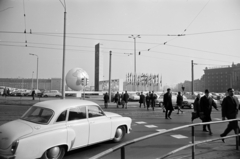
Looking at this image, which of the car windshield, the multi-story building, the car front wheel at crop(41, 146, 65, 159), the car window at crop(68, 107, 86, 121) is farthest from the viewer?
the multi-story building

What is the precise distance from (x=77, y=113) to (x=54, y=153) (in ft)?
4.24

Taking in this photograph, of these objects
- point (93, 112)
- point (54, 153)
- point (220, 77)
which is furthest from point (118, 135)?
point (220, 77)

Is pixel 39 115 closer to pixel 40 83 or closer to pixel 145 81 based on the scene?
pixel 145 81

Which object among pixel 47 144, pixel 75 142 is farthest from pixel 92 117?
pixel 47 144

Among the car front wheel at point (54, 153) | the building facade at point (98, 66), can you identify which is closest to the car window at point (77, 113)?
the car front wheel at point (54, 153)

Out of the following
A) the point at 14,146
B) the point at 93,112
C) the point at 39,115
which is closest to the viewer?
the point at 14,146

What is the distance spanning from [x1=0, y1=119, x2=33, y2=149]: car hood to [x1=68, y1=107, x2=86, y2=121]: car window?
1.14m

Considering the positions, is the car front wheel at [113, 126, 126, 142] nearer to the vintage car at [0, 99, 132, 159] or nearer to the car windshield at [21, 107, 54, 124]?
the vintage car at [0, 99, 132, 159]

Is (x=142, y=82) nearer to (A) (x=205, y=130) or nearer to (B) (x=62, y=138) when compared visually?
(A) (x=205, y=130)

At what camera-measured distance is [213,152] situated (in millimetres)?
5648

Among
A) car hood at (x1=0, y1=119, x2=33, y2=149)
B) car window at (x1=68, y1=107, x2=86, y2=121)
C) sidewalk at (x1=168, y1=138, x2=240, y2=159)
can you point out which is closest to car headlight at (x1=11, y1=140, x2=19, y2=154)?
car hood at (x1=0, y1=119, x2=33, y2=149)

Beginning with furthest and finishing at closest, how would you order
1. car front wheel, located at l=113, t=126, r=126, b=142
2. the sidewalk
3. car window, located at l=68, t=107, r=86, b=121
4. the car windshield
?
car front wheel, located at l=113, t=126, r=126, b=142
car window, located at l=68, t=107, r=86, b=121
the car windshield
the sidewalk

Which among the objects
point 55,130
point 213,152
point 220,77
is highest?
point 220,77

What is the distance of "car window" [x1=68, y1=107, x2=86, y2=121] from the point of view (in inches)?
225
